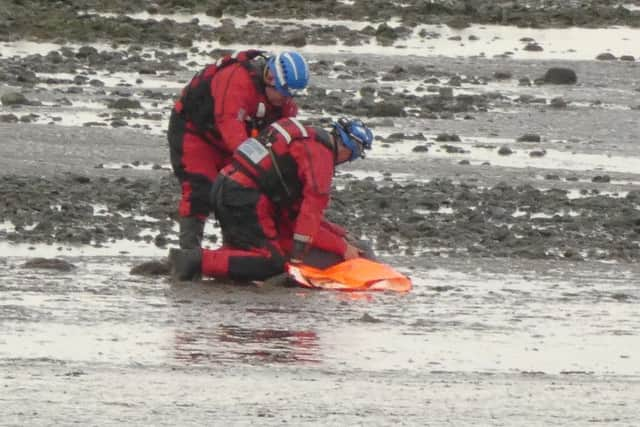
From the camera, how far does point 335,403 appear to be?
941 centimetres

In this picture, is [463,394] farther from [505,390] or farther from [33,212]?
[33,212]

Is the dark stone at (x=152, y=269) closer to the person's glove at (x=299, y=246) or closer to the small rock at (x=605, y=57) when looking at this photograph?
the person's glove at (x=299, y=246)

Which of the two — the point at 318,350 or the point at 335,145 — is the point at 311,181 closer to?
the point at 335,145

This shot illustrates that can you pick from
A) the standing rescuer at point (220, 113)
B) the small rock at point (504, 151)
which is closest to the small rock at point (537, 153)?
the small rock at point (504, 151)

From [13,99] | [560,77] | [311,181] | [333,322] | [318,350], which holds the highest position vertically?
[311,181]

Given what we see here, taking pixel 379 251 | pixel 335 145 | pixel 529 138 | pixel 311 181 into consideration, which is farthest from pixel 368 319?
pixel 529 138

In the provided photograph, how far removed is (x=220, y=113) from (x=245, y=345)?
290 cm

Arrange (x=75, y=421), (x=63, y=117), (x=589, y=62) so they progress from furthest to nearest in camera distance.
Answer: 1. (x=589, y=62)
2. (x=63, y=117)
3. (x=75, y=421)

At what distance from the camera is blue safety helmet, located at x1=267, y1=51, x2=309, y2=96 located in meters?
13.3

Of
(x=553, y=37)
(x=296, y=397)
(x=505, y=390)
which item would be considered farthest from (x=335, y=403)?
(x=553, y=37)

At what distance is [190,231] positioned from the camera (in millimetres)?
14031

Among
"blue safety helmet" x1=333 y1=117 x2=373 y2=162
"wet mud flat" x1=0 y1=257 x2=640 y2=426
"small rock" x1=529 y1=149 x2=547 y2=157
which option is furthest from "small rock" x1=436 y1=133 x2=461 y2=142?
"blue safety helmet" x1=333 y1=117 x2=373 y2=162

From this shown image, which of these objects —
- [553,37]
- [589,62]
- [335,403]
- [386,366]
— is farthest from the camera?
[553,37]

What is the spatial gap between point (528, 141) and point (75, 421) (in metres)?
13.8
